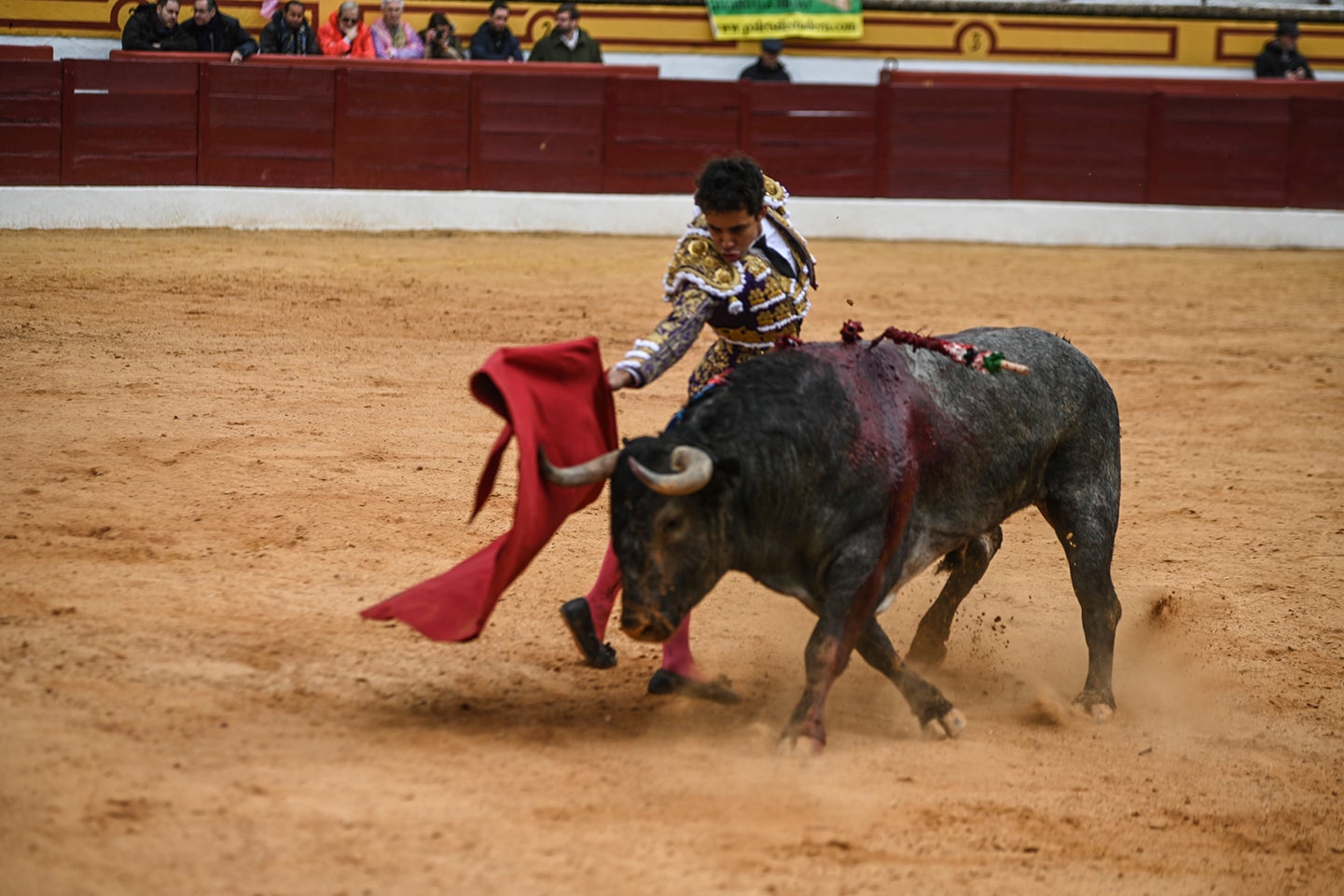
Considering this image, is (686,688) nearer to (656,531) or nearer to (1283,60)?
(656,531)

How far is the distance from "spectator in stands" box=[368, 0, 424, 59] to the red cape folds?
865 centimetres

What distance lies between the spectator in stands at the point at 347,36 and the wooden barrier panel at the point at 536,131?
2.74 feet

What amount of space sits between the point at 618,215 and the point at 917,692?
8.65 meters

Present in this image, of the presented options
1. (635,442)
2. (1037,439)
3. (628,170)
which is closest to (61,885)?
(635,442)

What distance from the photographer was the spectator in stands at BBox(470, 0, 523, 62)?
38.5 feet

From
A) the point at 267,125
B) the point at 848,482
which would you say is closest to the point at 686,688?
the point at 848,482

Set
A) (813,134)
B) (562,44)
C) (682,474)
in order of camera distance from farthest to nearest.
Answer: (813,134)
(562,44)
(682,474)

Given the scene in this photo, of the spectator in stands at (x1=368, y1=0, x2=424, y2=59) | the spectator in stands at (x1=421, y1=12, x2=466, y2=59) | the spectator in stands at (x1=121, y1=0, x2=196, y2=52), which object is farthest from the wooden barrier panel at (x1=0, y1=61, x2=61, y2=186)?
the spectator in stands at (x1=421, y1=12, x2=466, y2=59)

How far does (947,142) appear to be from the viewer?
12.4m

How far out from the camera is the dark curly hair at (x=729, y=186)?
323 cm

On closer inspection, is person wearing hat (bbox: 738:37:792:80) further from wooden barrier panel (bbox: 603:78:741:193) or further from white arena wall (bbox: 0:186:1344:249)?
white arena wall (bbox: 0:186:1344:249)

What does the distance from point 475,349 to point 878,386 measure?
14.6ft

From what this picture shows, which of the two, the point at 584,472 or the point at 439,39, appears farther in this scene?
the point at 439,39

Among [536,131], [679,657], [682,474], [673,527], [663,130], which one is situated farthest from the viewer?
[663,130]
